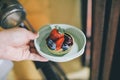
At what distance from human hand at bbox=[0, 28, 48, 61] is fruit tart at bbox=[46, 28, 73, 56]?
0.07 m

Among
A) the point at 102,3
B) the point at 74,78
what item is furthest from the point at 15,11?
the point at 74,78

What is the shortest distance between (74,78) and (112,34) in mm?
630

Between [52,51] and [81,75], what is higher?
[52,51]

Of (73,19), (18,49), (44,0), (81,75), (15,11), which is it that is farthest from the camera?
(81,75)

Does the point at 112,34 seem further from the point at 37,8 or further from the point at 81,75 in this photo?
the point at 81,75

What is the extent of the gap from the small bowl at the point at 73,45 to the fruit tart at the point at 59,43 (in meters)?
0.01

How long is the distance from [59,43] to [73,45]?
0.06 m

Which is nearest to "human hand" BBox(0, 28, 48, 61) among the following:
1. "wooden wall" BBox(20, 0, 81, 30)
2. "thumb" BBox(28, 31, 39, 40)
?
"thumb" BBox(28, 31, 39, 40)

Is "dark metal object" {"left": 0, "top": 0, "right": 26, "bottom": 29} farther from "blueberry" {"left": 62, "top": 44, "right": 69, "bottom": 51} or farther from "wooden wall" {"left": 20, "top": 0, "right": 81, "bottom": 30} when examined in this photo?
"wooden wall" {"left": 20, "top": 0, "right": 81, "bottom": 30}

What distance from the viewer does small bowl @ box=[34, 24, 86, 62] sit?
75cm

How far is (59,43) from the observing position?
2.48ft

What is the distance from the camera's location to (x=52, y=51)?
0.76 meters

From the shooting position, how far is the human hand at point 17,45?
81 cm

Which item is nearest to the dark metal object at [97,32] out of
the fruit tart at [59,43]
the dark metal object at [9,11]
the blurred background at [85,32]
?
the blurred background at [85,32]
